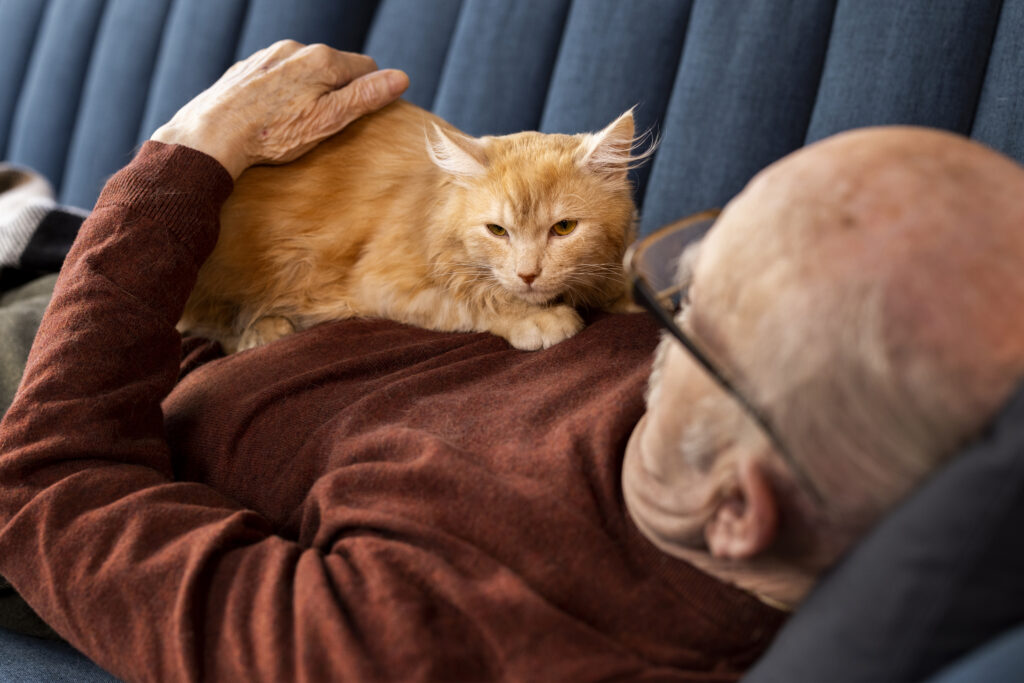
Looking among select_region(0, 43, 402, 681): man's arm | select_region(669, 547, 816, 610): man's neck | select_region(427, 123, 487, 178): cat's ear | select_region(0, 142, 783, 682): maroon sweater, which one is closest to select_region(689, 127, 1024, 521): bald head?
select_region(669, 547, 816, 610): man's neck

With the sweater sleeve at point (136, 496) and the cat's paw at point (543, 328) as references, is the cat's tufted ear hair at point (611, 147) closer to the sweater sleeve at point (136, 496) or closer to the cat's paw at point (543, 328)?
the cat's paw at point (543, 328)

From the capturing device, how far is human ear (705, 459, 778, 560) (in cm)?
74

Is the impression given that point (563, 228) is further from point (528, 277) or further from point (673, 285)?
point (673, 285)

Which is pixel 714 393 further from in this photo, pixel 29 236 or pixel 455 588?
pixel 29 236

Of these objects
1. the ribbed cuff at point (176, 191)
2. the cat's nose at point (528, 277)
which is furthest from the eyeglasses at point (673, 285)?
the ribbed cuff at point (176, 191)

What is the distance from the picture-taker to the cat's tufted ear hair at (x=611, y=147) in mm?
1453

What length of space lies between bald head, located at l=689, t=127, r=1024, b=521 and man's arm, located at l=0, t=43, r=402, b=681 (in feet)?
1.71

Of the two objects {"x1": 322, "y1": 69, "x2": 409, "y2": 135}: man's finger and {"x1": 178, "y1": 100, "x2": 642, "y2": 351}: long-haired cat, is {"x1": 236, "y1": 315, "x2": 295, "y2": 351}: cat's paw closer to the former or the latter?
{"x1": 178, "y1": 100, "x2": 642, "y2": 351}: long-haired cat

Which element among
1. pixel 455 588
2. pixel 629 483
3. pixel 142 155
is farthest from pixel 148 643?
pixel 142 155

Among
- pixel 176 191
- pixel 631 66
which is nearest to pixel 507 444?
pixel 176 191

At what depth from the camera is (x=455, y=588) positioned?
0.86 m

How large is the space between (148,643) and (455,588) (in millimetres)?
357

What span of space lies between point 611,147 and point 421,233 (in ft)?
1.39

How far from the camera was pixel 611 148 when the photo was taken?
149 centimetres
